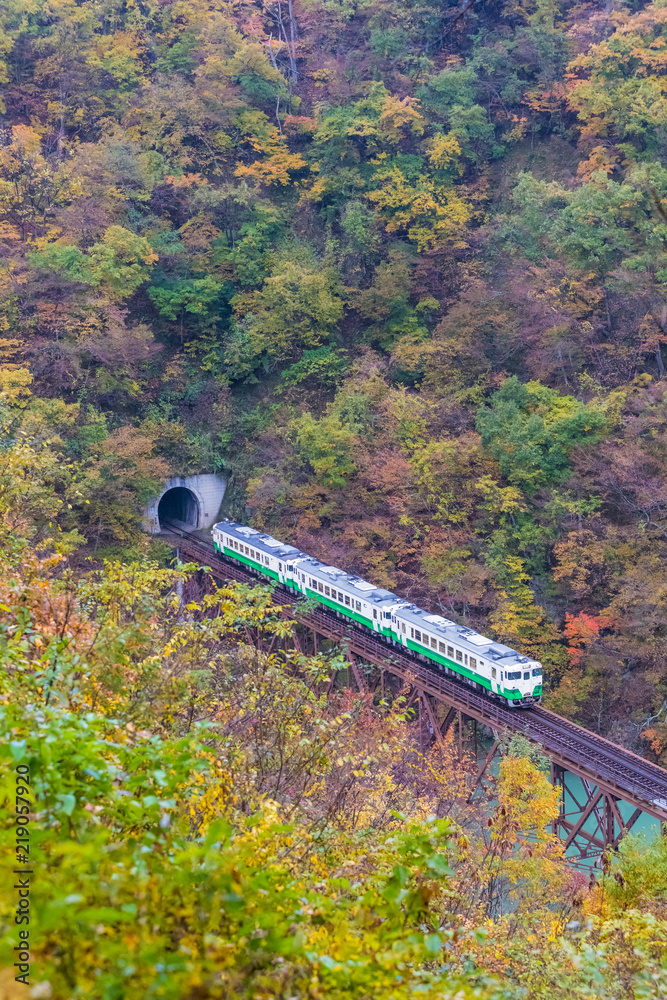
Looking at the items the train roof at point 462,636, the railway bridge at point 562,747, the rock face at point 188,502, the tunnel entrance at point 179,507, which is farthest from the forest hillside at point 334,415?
the tunnel entrance at point 179,507

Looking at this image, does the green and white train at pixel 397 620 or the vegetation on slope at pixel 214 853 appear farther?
the green and white train at pixel 397 620

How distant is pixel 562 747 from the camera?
675 inches

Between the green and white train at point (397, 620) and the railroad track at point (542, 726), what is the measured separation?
384 mm

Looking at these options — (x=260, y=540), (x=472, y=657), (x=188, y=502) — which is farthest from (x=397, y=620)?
(x=188, y=502)

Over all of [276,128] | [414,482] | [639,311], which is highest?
[276,128]

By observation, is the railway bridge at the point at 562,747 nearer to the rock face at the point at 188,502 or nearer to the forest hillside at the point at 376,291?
the forest hillside at the point at 376,291

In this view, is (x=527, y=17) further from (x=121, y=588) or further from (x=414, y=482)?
(x=121, y=588)

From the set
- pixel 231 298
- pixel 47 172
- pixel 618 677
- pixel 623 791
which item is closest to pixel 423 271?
pixel 231 298

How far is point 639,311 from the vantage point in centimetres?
2520

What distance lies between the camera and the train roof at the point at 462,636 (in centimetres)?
1919

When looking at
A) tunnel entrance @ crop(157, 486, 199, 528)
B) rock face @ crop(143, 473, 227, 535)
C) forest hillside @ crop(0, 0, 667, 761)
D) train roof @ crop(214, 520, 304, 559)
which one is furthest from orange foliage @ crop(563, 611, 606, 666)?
tunnel entrance @ crop(157, 486, 199, 528)

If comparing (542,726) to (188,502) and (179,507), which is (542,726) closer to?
(188,502)

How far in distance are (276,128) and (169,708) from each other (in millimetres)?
35219

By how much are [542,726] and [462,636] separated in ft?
10.0
